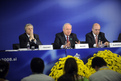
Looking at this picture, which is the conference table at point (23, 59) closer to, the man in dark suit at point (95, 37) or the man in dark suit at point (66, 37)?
the man in dark suit at point (66, 37)

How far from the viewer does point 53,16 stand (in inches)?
274

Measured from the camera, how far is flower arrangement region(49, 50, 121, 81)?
3387 mm

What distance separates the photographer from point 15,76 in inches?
139

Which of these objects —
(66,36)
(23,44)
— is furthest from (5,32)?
Result: (66,36)

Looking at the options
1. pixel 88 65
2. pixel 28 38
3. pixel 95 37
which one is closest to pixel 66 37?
pixel 95 37

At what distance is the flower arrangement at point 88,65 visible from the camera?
3.39m

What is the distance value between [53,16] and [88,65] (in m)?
3.55

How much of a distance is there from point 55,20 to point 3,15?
1807 mm

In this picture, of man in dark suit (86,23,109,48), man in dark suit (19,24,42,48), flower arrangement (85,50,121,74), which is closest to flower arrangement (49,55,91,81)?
flower arrangement (85,50,121,74)

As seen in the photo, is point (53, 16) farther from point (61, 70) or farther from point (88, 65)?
point (61, 70)

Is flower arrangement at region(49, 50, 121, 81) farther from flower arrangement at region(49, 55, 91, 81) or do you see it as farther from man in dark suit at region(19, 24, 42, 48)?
man in dark suit at region(19, 24, 42, 48)

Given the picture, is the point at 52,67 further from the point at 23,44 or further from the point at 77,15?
the point at 77,15

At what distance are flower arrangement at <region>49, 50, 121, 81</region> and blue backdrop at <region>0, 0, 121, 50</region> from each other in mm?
3266

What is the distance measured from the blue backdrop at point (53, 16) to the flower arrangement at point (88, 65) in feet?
10.7
